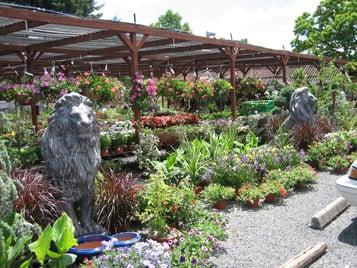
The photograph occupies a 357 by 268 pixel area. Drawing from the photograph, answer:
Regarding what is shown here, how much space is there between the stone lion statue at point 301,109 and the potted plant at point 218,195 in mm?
4672

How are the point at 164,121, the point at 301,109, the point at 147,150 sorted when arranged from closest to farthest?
the point at 147,150
the point at 301,109
the point at 164,121

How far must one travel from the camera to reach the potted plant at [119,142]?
877 cm

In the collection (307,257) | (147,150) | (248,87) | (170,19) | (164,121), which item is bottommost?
(307,257)

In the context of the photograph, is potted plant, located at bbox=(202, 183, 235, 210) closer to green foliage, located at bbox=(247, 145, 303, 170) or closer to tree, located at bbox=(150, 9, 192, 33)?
green foliage, located at bbox=(247, 145, 303, 170)

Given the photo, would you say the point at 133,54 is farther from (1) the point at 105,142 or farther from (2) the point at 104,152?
(2) the point at 104,152

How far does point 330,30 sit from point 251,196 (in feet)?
84.5

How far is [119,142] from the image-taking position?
8.83 meters

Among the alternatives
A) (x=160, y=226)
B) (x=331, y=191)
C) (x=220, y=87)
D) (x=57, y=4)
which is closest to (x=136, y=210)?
(x=160, y=226)

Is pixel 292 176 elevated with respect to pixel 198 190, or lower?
elevated

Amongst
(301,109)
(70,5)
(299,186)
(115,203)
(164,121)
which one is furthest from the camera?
(70,5)

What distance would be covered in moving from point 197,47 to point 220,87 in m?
1.51

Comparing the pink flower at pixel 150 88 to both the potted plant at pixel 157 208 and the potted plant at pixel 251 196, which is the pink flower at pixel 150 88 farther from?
the potted plant at pixel 157 208

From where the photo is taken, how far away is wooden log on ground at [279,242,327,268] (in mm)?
4223

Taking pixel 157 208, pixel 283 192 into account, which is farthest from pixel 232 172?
pixel 157 208
